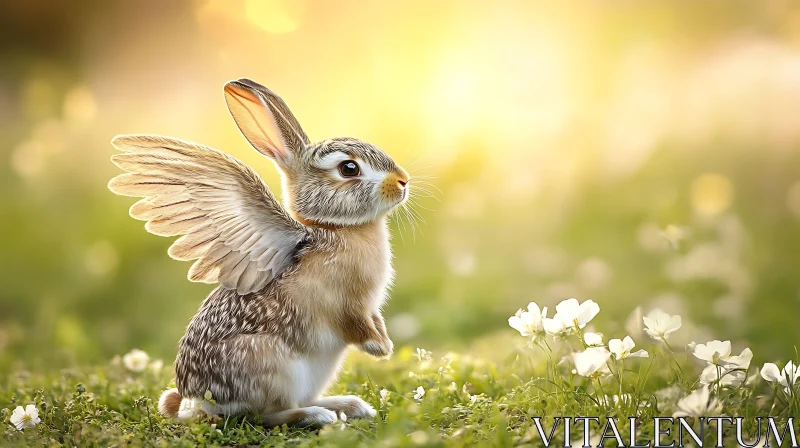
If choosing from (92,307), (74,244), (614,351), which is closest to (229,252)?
(614,351)

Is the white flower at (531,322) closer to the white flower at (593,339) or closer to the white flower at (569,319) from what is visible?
the white flower at (569,319)

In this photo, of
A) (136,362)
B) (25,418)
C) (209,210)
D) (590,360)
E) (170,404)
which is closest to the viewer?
(590,360)

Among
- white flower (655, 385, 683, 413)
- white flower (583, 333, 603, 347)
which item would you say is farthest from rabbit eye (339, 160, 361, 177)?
white flower (655, 385, 683, 413)

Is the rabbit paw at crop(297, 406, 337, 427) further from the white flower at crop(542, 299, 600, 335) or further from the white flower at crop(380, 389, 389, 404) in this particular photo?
the white flower at crop(542, 299, 600, 335)

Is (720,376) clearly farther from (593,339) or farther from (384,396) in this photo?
(384,396)

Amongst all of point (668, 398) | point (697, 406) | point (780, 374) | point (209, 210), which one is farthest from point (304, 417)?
point (780, 374)

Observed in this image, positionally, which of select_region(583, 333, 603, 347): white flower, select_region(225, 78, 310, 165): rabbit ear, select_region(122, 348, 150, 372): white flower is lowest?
select_region(583, 333, 603, 347): white flower
